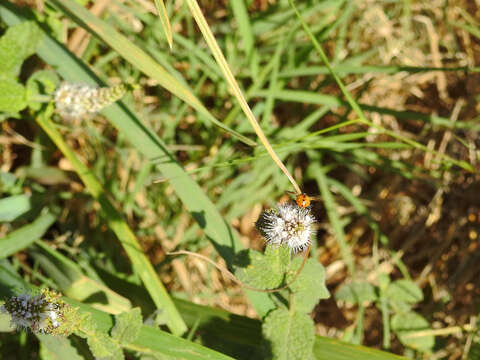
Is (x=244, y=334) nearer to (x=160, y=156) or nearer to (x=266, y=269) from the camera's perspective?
(x=266, y=269)

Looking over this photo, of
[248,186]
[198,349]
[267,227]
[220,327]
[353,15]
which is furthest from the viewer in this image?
[353,15]

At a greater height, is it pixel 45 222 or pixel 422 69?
pixel 422 69

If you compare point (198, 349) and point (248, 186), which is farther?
point (248, 186)

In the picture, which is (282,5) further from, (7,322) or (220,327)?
(7,322)

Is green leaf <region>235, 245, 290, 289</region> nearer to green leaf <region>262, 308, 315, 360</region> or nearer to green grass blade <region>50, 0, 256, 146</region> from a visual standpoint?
green leaf <region>262, 308, 315, 360</region>

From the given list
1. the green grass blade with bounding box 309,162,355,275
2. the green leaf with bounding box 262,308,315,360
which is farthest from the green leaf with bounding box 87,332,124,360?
the green grass blade with bounding box 309,162,355,275

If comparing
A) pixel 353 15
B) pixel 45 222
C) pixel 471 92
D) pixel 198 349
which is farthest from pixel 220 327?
pixel 471 92

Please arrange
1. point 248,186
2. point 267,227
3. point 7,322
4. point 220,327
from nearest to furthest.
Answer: point 267,227 → point 7,322 → point 220,327 → point 248,186
